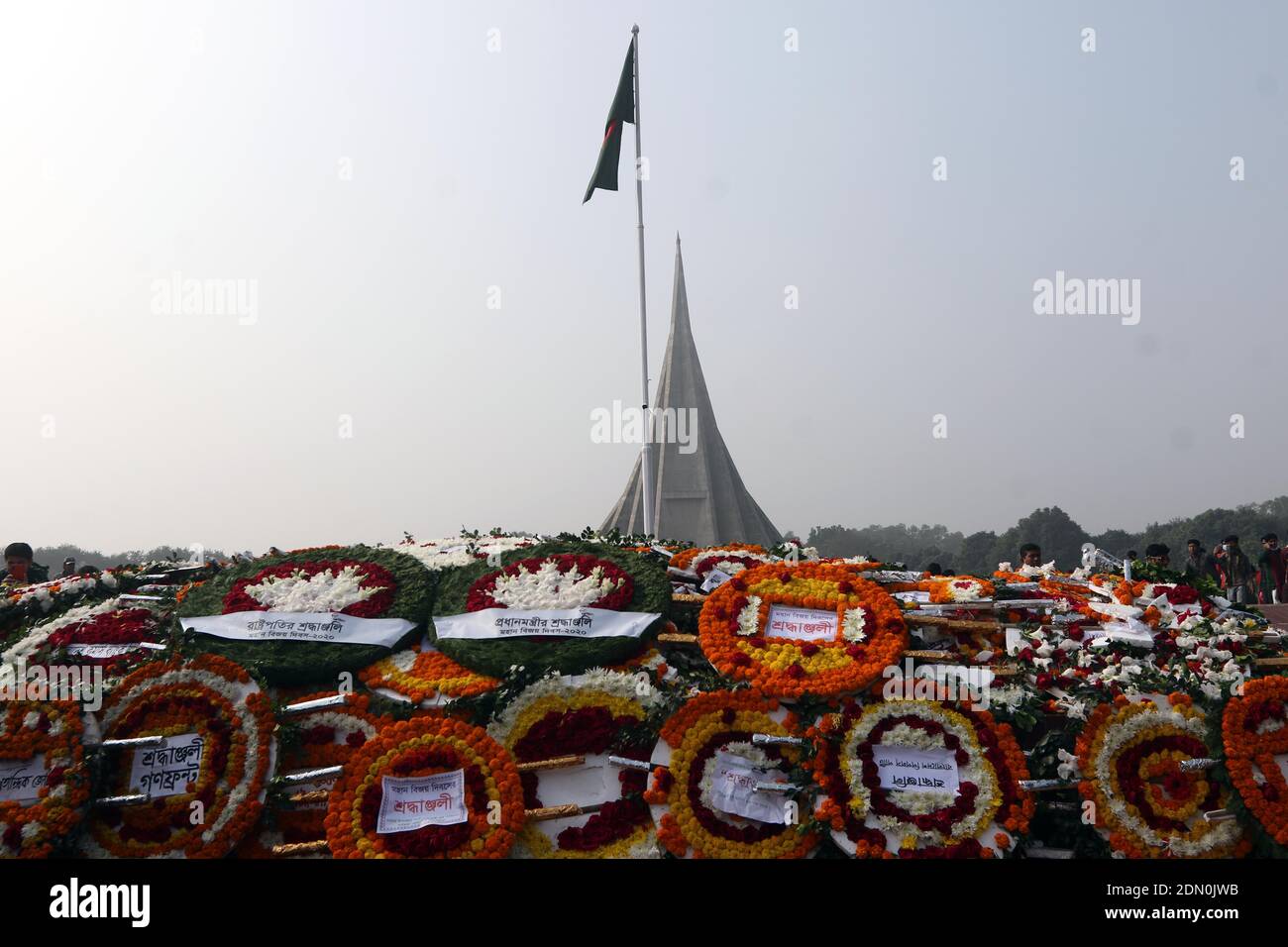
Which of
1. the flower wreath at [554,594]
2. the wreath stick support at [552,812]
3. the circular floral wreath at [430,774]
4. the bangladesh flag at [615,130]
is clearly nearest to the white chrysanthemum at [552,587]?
the flower wreath at [554,594]

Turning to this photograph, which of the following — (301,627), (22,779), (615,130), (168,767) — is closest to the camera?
(22,779)

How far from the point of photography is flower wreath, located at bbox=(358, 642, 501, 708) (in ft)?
20.5

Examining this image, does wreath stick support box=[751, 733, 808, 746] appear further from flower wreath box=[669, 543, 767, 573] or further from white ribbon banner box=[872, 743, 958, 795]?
flower wreath box=[669, 543, 767, 573]

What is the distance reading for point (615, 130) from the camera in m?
15.4

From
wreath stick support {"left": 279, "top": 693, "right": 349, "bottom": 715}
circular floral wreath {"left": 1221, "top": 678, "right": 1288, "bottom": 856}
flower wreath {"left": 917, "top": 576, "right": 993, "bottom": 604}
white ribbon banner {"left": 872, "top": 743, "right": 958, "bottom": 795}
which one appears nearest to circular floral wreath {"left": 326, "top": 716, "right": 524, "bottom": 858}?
wreath stick support {"left": 279, "top": 693, "right": 349, "bottom": 715}

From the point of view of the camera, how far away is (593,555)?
7918mm

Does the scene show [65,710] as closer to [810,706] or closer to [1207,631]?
[810,706]

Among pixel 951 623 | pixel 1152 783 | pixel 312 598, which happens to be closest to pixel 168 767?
pixel 312 598

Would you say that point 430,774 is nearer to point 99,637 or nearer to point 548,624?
point 548,624

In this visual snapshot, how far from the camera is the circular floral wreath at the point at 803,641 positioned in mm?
6137

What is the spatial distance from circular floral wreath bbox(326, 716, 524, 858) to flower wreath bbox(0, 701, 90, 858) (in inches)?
57.0

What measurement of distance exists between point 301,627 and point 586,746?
2496 mm

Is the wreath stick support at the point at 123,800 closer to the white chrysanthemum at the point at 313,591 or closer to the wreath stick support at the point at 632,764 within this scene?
the white chrysanthemum at the point at 313,591
